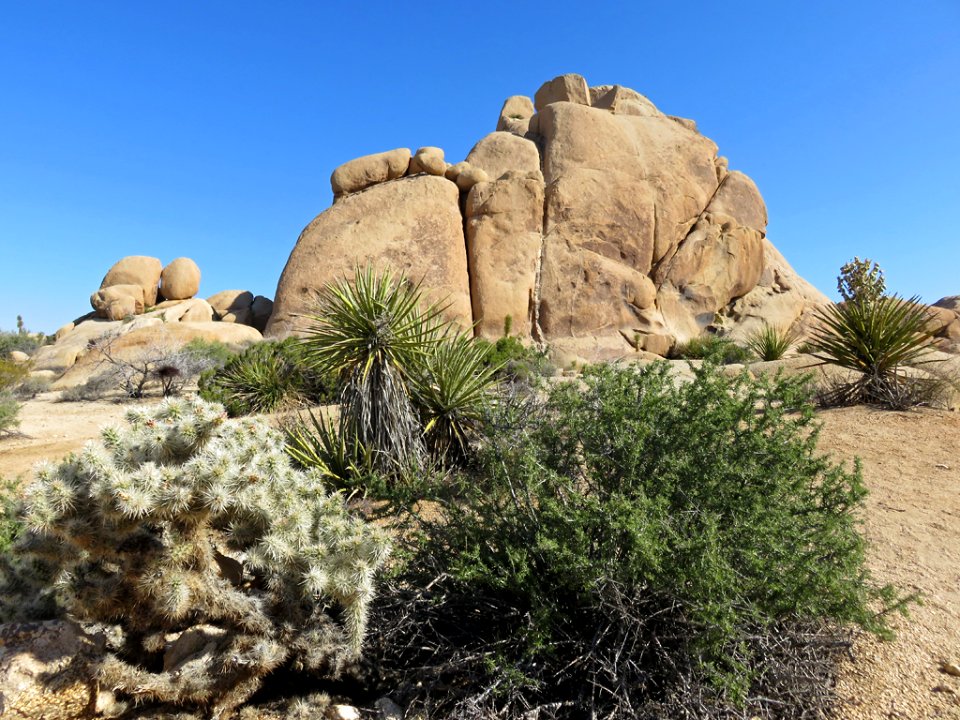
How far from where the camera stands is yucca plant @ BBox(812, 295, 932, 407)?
9312mm

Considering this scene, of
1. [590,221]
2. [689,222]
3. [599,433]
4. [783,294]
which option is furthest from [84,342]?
[783,294]

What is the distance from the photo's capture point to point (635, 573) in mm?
2949

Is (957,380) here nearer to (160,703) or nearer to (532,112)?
(160,703)

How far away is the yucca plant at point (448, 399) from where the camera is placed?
6.99 meters

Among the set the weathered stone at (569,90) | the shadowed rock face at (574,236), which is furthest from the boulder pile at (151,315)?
the weathered stone at (569,90)

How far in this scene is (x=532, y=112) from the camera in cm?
2941

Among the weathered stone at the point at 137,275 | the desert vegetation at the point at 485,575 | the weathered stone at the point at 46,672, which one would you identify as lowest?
the weathered stone at the point at 46,672

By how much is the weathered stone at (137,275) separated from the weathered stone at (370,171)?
11.7 m

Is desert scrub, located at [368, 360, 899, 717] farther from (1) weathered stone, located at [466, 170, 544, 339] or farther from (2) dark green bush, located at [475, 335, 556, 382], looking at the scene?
(1) weathered stone, located at [466, 170, 544, 339]

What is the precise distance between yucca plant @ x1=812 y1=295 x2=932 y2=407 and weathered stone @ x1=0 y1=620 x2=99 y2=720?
396 inches

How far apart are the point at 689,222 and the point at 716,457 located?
2396 centimetres

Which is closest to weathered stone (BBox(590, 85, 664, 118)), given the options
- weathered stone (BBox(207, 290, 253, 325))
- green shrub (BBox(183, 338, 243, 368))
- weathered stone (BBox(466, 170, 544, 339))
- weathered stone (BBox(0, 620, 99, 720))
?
weathered stone (BBox(466, 170, 544, 339))

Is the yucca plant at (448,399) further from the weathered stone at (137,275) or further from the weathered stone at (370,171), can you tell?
the weathered stone at (137,275)

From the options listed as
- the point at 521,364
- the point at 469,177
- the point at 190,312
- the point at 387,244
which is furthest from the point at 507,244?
the point at 521,364
